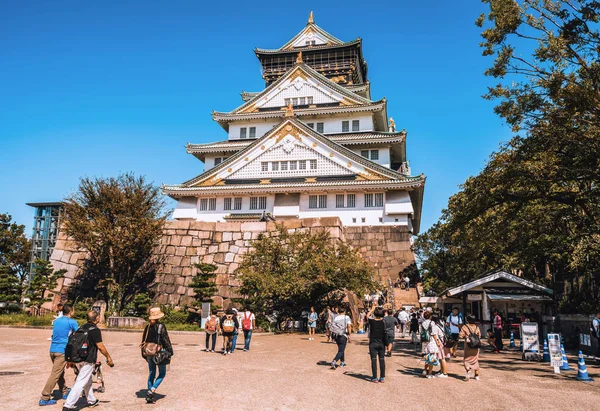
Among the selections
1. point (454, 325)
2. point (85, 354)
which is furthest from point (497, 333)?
point (85, 354)

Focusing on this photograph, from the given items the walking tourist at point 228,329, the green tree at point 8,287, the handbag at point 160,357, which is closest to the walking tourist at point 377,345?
the handbag at point 160,357

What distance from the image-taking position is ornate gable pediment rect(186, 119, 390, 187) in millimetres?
38469

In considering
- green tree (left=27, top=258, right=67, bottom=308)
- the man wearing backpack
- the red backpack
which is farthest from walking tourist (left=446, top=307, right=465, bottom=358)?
green tree (left=27, top=258, right=67, bottom=308)

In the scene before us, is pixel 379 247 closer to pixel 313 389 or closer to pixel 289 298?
pixel 289 298

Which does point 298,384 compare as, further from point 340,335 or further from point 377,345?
point 340,335

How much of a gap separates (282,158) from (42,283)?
21.0 meters

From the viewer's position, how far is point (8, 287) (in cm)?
2342

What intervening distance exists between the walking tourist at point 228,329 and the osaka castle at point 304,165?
1946 centimetres

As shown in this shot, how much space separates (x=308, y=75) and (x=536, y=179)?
3604 centimetres

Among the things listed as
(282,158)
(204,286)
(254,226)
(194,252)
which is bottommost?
(204,286)

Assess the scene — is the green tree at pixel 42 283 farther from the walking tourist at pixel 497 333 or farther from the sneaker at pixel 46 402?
the walking tourist at pixel 497 333

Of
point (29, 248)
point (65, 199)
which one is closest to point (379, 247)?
Result: point (65, 199)

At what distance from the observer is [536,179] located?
12875 millimetres

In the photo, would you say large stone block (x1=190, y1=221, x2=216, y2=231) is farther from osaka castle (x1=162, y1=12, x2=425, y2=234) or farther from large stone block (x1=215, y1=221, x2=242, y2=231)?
osaka castle (x1=162, y1=12, x2=425, y2=234)
